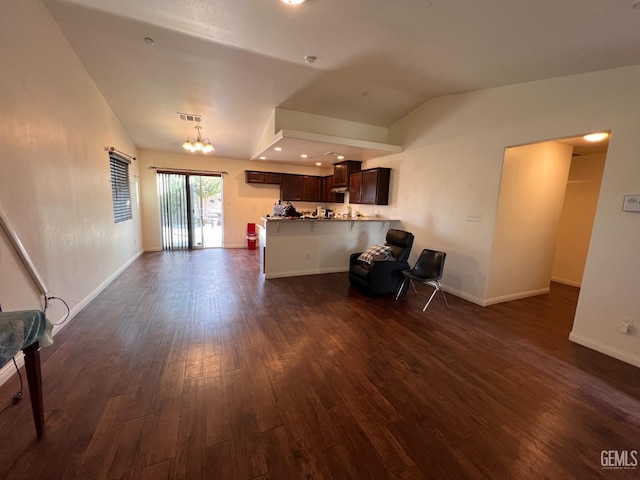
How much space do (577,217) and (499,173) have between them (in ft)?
9.00

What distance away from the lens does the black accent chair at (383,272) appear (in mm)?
3865

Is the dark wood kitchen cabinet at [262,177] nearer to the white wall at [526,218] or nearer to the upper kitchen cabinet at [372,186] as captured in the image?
the upper kitchen cabinet at [372,186]

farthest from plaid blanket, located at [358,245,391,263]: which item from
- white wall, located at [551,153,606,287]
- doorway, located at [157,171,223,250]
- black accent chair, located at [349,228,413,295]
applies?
doorway, located at [157,171,223,250]

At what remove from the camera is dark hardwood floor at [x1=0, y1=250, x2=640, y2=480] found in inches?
54.9

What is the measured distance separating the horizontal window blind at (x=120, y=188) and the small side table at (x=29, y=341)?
3755mm

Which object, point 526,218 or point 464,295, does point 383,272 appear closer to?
point 464,295

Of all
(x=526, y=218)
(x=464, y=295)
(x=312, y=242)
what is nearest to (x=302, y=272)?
(x=312, y=242)

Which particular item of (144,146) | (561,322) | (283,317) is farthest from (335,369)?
(144,146)

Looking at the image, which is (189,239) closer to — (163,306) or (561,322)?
(163,306)

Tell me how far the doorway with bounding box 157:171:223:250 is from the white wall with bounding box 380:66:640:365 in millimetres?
4917

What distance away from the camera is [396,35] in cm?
259

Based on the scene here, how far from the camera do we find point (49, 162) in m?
2.56

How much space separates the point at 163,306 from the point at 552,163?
596 cm

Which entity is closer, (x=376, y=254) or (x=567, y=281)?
(x=376, y=254)
